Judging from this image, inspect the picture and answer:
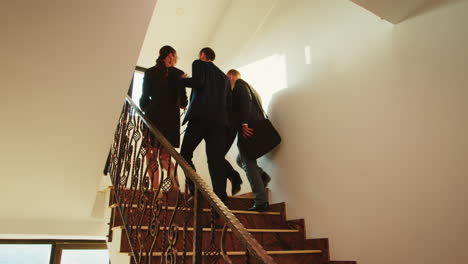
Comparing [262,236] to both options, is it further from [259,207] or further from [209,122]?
[209,122]

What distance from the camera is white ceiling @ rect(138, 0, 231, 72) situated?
5219mm

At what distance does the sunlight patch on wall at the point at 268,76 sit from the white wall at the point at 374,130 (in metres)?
0.03

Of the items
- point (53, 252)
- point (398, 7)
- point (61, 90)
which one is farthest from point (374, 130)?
point (53, 252)

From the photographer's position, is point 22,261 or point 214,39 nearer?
point 22,261

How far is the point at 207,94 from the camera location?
104 inches

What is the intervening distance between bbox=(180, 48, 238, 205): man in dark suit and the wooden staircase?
31cm

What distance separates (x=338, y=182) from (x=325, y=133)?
498 mm

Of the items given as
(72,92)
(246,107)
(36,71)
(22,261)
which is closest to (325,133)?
(246,107)

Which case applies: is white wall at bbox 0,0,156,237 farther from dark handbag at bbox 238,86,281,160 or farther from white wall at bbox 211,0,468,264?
white wall at bbox 211,0,468,264

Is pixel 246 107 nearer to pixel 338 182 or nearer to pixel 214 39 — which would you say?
pixel 338 182

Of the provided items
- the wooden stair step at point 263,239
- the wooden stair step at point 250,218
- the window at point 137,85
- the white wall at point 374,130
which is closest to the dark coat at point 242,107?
the white wall at point 374,130

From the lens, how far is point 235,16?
202 inches

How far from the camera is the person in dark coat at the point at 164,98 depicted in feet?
8.87

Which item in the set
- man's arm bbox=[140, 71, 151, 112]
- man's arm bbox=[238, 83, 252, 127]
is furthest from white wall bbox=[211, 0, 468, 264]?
man's arm bbox=[140, 71, 151, 112]
